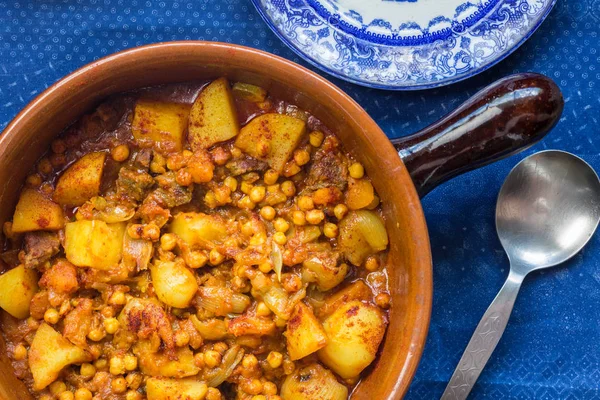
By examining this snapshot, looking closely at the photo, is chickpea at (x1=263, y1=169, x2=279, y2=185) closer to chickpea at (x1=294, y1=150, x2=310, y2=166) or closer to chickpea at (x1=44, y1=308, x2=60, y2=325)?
chickpea at (x1=294, y1=150, x2=310, y2=166)

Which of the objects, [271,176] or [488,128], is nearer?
[488,128]

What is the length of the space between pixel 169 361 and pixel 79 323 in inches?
13.4

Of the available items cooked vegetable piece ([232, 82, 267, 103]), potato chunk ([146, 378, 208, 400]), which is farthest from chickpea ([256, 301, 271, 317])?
cooked vegetable piece ([232, 82, 267, 103])

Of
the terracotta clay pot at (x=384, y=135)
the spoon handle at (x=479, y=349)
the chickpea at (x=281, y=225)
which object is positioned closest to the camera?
the terracotta clay pot at (x=384, y=135)

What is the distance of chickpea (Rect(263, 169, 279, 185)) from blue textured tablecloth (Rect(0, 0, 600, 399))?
1.95 ft

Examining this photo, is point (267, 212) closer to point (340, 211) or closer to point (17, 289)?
point (340, 211)

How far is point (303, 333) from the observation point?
2.49 meters

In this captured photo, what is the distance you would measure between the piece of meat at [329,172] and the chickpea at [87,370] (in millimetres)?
1014

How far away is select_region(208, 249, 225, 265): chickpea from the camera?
2.56 meters

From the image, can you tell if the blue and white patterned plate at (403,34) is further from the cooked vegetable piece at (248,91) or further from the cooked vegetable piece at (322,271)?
the cooked vegetable piece at (322,271)

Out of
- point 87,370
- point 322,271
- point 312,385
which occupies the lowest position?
point 312,385

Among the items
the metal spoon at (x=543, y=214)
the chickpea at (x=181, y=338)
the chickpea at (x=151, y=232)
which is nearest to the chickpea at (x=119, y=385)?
the chickpea at (x=181, y=338)

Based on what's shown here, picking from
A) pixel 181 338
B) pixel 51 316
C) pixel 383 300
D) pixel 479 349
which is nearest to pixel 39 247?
pixel 51 316

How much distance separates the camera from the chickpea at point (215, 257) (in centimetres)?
256
